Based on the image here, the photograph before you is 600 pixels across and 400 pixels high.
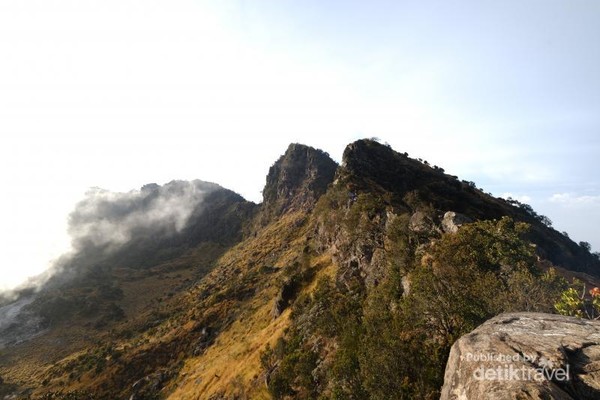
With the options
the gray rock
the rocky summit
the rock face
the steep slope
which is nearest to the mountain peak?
the rocky summit

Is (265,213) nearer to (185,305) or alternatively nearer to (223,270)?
(223,270)

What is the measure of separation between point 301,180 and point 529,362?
175561 millimetres

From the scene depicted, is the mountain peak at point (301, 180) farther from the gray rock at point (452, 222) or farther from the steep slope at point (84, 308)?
the gray rock at point (452, 222)

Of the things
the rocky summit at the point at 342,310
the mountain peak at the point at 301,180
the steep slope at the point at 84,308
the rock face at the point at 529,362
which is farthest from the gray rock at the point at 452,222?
the mountain peak at the point at 301,180

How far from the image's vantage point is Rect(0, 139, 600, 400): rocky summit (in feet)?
76.4

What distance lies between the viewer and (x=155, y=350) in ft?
280

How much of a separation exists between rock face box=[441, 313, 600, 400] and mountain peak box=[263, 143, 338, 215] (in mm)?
148775

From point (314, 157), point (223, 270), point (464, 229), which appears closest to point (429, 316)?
point (464, 229)

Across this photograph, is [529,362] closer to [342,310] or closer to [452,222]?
[452,222]

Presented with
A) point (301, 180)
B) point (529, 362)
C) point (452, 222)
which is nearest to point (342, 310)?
point (452, 222)

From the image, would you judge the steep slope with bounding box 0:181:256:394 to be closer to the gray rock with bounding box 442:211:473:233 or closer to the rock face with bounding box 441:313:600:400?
the gray rock with bounding box 442:211:473:233

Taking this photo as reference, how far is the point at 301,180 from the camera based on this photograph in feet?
616

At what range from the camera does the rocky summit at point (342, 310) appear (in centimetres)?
2328

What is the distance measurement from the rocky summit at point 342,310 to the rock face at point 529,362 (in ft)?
0.25
